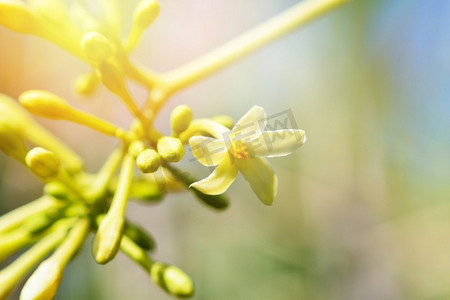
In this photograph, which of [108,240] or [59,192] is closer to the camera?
[108,240]

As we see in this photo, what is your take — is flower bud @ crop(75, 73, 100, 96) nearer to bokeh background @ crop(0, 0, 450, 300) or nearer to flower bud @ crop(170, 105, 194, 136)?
flower bud @ crop(170, 105, 194, 136)

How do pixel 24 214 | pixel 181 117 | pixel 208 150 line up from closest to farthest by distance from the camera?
pixel 208 150
pixel 181 117
pixel 24 214

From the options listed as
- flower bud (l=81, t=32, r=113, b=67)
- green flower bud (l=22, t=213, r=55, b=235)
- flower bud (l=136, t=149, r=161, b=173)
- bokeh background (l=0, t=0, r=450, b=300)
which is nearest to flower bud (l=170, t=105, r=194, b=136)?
flower bud (l=136, t=149, r=161, b=173)

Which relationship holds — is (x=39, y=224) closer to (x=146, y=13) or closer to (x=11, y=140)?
(x=11, y=140)

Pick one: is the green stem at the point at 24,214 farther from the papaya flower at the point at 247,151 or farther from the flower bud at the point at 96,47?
the papaya flower at the point at 247,151

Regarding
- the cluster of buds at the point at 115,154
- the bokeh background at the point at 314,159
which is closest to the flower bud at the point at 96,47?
the cluster of buds at the point at 115,154

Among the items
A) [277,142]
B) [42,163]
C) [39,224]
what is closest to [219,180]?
[277,142]

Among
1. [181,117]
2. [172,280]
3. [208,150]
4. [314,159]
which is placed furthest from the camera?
[314,159]
